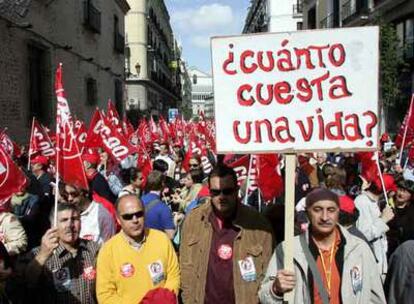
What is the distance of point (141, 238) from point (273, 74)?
1.25m

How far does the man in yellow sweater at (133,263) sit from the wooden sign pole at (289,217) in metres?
0.83

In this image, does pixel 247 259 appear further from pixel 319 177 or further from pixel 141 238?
pixel 319 177

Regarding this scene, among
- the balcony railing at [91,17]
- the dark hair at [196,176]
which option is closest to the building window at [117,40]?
the balcony railing at [91,17]

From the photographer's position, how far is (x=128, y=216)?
361 cm

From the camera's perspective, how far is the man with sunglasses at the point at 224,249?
3.58 meters

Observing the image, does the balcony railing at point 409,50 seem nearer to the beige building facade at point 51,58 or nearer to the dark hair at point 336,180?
the beige building facade at point 51,58

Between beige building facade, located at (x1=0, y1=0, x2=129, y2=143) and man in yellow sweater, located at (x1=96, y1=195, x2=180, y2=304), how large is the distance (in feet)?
36.0

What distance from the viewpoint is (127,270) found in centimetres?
351

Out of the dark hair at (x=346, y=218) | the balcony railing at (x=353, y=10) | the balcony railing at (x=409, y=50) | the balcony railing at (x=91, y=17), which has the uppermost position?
the balcony railing at (x=353, y=10)

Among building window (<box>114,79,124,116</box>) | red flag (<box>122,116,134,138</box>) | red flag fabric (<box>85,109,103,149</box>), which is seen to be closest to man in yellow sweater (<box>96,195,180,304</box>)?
red flag fabric (<box>85,109,103,149</box>)

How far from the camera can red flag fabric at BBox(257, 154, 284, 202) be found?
22.1 feet

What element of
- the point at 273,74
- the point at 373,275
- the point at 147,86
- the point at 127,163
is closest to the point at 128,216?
the point at 273,74

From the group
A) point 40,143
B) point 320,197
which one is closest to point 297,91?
point 320,197

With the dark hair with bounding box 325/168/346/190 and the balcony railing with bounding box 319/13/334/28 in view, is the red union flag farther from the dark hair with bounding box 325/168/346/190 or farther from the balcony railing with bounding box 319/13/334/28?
the balcony railing with bounding box 319/13/334/28
